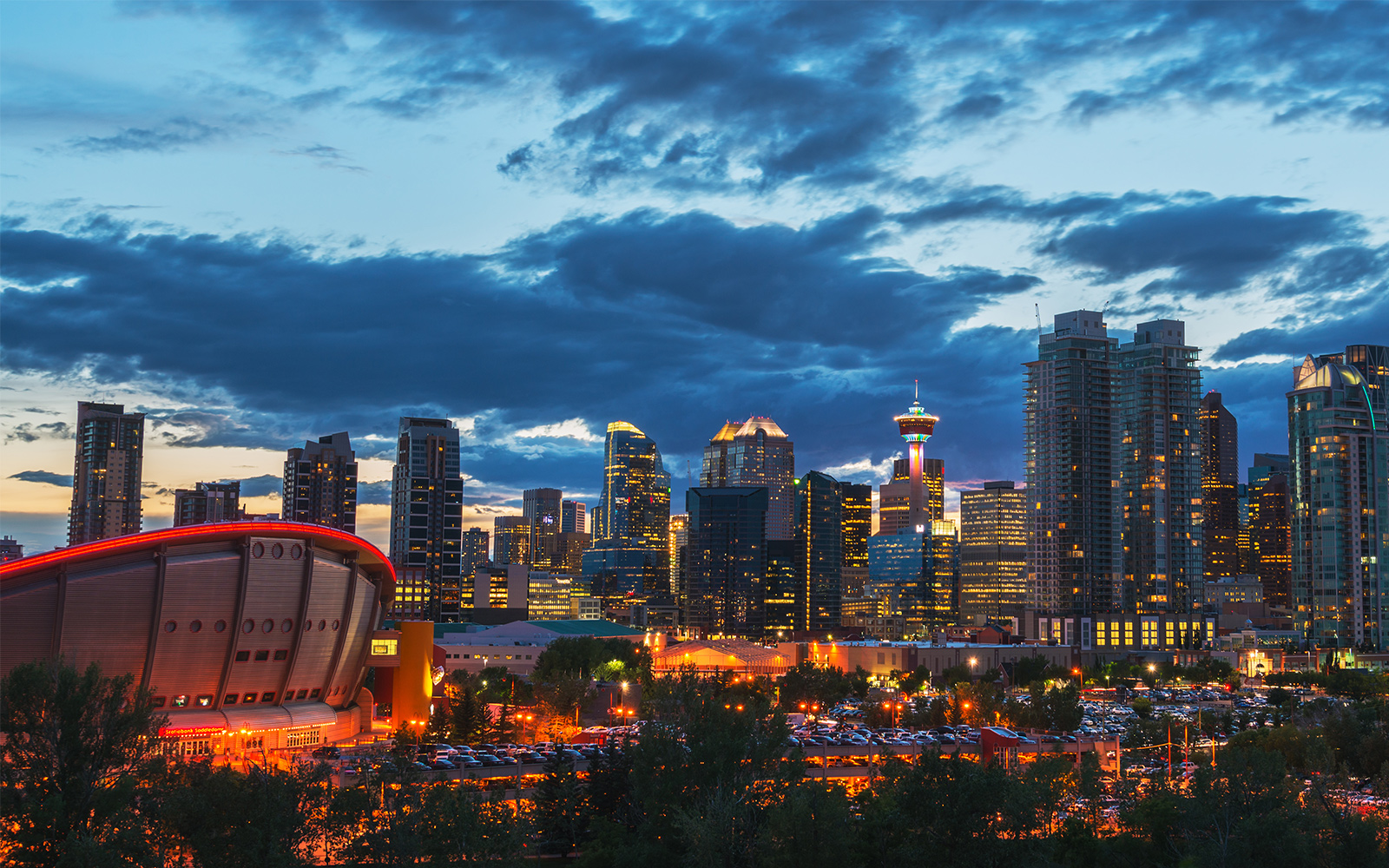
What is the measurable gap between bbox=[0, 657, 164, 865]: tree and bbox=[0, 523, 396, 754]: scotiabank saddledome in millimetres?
31997

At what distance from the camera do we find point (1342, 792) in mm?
82938

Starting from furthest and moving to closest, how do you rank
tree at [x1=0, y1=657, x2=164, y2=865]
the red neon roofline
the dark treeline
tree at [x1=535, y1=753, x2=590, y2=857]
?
the red neon roofline
tree at [x1=535, y1=753, x2=590, y2=857]
tree at [x1=0, y1=657, x2=164, y2=865]
the dark treeline

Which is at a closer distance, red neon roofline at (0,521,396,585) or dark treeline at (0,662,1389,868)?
dark treeline at (0,662,1389,868)

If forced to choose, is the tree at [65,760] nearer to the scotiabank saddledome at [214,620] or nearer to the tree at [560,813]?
the tree at [560,813]

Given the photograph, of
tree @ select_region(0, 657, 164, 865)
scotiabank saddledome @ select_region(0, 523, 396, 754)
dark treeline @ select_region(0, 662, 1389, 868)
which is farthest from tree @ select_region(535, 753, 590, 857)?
scotiabank saddledome @ select_region(0, 523, 396, 754)

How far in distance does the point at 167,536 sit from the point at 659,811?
4712 cm

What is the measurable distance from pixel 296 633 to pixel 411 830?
190 ft

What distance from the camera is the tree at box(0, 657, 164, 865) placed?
55031 mm

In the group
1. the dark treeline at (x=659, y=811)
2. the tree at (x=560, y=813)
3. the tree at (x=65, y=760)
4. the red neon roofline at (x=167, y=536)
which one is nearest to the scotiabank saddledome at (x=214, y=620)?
the red neon roofline at (x=167, y=536)

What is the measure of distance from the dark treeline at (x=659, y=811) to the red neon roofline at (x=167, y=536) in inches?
1193

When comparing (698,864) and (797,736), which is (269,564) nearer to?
(797,736)

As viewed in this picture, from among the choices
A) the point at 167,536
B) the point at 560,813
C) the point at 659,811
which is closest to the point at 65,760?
the point at 560,813

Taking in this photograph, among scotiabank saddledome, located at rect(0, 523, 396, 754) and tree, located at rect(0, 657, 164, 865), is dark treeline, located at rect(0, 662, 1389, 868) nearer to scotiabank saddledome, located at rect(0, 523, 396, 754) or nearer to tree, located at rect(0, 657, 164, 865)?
tree, located at rect(0, 657, 164, 865)

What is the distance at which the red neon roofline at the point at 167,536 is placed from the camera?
9312 centimetres
